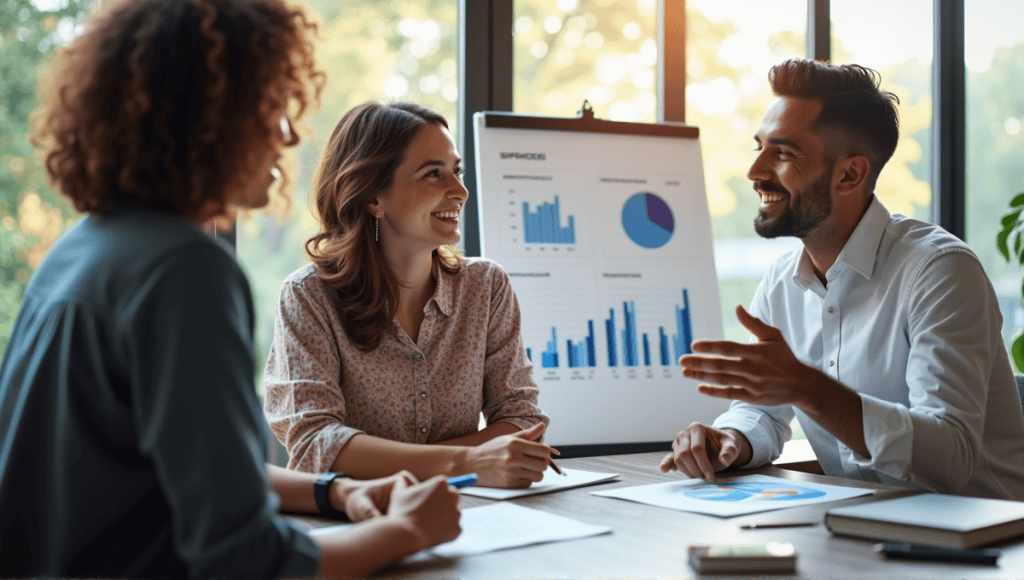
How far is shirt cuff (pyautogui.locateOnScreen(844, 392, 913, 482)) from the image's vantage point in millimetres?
1586

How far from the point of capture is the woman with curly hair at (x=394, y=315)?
1.81 meters

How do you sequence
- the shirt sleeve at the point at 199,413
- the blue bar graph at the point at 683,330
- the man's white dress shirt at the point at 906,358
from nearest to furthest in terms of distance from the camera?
1. the shirt sleeve at the point at 199,413
2. the man's white dress shirt at the point at 906,358
3. the blue bar graph at the point at 683,330

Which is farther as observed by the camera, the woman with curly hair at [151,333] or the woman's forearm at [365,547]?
the woman's forearm at [365,547]

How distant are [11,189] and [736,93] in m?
3.16

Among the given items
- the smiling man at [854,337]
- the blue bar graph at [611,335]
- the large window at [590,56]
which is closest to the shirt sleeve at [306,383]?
the smiling man at [854,337]

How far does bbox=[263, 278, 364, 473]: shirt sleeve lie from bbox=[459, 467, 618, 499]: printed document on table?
12.6 inches

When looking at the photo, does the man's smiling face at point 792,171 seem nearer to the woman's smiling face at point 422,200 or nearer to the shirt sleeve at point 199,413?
the woman's smiling face at point 422,200

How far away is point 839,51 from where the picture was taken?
141 inches

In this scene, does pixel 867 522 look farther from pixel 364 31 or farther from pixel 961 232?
pixel 961 232

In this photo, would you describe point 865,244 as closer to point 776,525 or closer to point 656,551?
point 776,525

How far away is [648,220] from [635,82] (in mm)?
1103

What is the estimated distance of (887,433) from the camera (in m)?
1.59

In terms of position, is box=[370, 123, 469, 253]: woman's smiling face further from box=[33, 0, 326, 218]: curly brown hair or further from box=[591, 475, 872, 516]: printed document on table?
box=[33, 0, 326, 218]: curly brown hair

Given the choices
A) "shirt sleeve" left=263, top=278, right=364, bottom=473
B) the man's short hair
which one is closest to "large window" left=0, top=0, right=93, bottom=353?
"shirt sleeve" left=263, top=278, right=364, bottom=473
